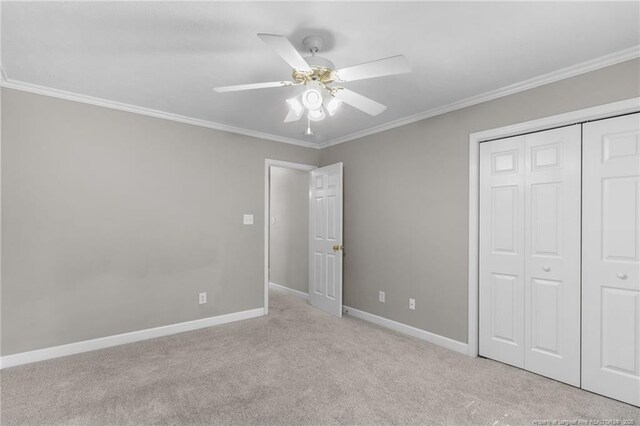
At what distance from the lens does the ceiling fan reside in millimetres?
1685

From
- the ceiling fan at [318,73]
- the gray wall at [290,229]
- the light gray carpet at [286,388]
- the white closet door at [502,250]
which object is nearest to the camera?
the ceiling fan at [318,73]

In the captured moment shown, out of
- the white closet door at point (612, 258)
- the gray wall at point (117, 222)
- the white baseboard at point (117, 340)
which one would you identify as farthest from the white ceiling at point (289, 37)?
the white baseboard at point (117, 340)

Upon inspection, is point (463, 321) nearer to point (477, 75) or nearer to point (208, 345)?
point (477, 75)

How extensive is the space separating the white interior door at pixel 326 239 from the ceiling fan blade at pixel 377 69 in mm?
2325

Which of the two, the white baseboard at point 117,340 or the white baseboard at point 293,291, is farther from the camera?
the white baseboard at point 293,291

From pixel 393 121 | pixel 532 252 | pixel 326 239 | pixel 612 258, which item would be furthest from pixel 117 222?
pixel 612 258

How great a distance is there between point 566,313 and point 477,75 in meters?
1.96

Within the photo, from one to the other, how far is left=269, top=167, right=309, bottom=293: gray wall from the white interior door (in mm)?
588

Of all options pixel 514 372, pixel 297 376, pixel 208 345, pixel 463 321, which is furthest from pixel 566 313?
pixel 208 345

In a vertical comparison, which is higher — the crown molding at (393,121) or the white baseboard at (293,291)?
the crown molding at (393,121)

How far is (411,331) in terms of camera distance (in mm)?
3568

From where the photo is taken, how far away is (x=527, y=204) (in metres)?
2.74

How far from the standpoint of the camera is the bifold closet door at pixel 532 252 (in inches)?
99.0

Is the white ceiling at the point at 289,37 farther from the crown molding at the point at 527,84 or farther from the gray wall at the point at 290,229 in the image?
the gray wall at the point at 290,229
